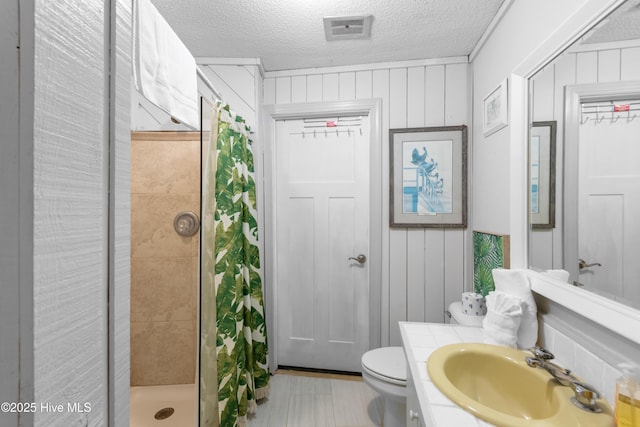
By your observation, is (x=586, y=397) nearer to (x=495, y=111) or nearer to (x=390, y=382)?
(x=390, y=382)

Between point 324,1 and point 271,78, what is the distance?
0.84 meters

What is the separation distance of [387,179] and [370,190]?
0.47ft

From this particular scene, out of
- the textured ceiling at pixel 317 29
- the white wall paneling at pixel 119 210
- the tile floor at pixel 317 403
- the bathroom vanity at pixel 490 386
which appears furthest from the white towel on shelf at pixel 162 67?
the tile floor at pixel 317 403

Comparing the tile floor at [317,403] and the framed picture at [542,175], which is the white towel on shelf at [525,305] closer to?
the framed picture at [542,175]

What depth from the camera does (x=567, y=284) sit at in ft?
3.26

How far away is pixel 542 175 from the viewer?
115 cm

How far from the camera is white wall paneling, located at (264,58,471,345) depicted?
203cm

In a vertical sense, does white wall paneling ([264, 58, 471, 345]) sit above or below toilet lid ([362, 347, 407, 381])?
above

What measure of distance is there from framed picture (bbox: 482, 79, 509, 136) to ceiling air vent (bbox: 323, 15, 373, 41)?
2.61ft

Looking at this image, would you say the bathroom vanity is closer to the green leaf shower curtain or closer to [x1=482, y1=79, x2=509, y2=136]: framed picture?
the green leaf shower curtain

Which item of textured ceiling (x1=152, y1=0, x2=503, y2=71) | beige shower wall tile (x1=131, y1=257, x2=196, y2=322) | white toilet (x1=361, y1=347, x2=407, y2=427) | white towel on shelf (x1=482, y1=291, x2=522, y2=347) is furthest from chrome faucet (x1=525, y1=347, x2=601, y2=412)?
beige shower wall tile (x1=131, y1=257, x2=196, y2=322)

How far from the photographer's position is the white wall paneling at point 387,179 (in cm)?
203

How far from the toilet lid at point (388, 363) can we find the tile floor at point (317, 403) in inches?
16.9

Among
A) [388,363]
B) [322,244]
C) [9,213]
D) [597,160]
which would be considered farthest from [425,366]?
[322,244]
